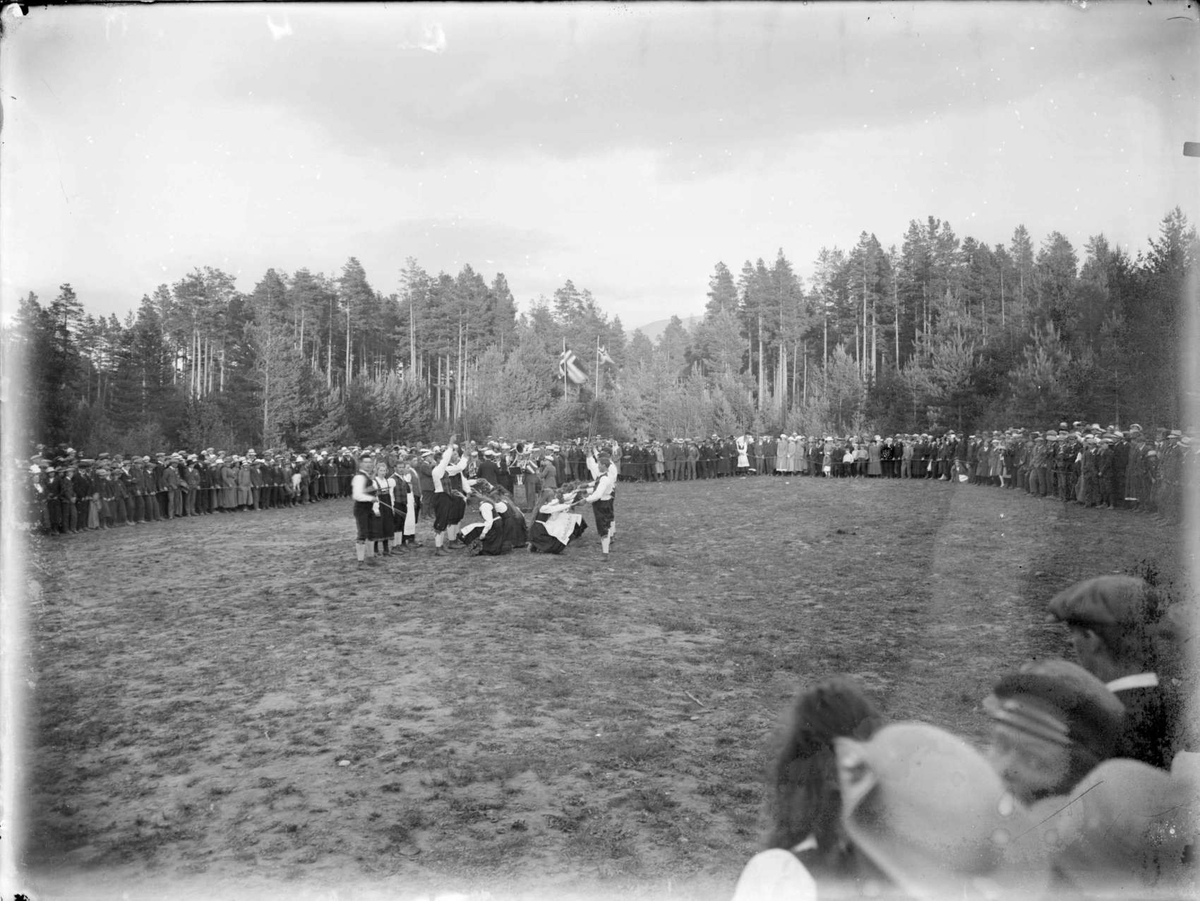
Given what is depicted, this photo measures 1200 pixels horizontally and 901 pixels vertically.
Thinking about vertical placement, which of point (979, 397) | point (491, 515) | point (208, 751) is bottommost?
point (208, 751)

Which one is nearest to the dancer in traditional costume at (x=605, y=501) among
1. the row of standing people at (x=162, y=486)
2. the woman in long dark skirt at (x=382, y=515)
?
the woman in long dark skirt at (x=382, y=515)

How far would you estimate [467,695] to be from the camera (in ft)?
19.4

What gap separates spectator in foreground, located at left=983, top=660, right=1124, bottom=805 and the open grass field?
5.92 feet

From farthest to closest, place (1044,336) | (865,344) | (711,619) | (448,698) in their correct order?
(865,344)
(1044,336)
(711,619)
(448,698)

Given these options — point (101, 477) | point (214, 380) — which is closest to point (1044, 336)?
point (101, 477)

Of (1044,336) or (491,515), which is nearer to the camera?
(491,515)

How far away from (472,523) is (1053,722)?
12147 mm

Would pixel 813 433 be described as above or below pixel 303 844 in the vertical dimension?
above

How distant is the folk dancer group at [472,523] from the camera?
484 inches

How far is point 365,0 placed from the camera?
3.00 metres

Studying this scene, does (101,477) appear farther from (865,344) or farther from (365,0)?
(865,344)

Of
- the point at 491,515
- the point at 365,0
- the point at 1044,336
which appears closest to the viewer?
the point at 365,0

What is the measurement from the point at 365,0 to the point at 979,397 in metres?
23.6

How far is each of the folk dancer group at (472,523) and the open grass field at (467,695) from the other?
423 mm
